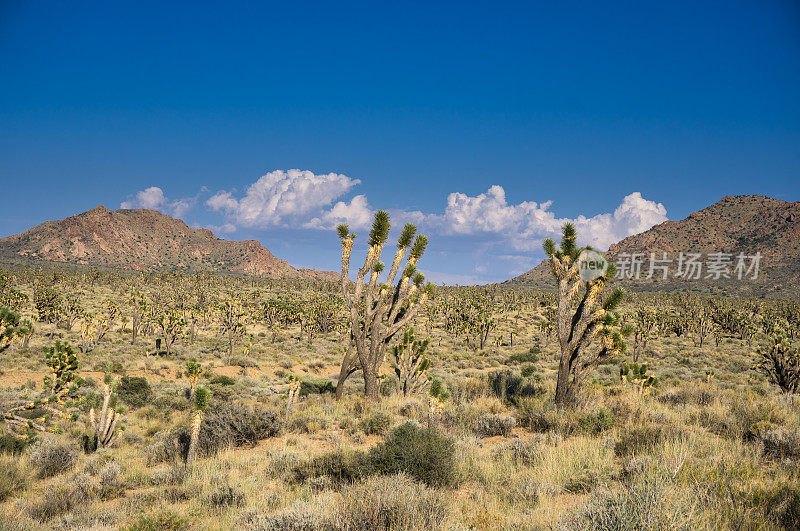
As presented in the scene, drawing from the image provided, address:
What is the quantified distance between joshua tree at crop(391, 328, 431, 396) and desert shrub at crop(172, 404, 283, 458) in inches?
296

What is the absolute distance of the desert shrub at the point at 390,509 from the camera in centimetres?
434

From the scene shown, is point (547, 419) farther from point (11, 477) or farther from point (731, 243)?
point (731, 243)

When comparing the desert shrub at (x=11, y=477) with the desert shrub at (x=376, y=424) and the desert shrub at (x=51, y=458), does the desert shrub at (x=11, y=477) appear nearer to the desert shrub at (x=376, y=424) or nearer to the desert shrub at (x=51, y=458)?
the desert shrub at (x=51, y=458)

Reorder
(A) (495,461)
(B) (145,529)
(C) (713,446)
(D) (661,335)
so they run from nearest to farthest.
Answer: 1. (B) (145,529)
2. (C) (713,446)
3. (A) (495,461)
4. (D) (661,335)

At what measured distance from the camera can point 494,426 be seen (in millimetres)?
9727

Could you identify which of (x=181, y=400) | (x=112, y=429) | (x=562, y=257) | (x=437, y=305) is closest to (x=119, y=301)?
(x=437, y=305)

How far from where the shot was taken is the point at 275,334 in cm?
5019

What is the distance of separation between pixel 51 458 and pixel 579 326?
13.9 meters

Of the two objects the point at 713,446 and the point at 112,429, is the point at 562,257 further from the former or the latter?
the point at 112,429

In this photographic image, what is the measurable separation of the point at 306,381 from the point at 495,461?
15889 mm

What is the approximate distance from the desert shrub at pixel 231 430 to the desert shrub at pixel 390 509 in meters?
5.80

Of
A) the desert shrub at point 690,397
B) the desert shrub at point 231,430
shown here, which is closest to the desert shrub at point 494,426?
the desert shrub at point 231,430

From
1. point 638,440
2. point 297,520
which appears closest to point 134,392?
point 297,520

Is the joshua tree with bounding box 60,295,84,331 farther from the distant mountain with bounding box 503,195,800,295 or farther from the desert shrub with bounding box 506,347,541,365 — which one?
the distant mountain with bounding box 503,195,800,295
